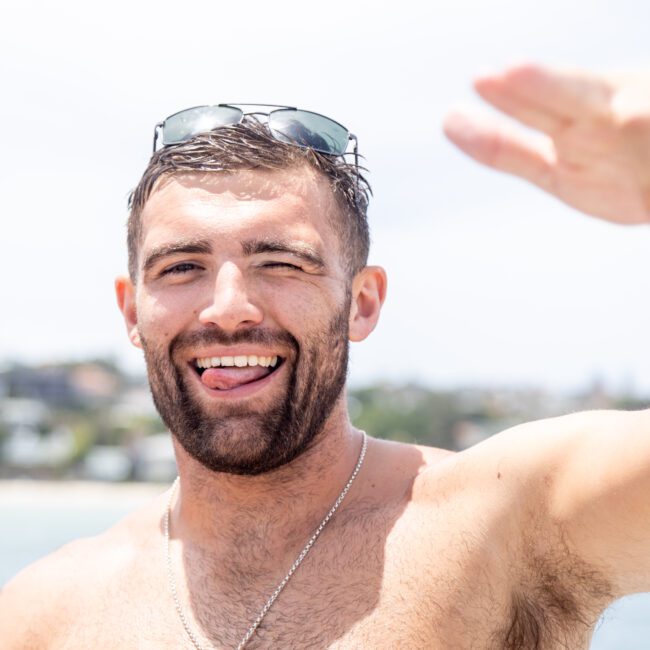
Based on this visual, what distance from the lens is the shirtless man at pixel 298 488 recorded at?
9.40 ft

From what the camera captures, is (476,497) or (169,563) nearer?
(476,497)

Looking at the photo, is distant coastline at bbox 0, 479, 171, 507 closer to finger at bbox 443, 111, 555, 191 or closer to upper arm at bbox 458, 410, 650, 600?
upper arm at bbox 458, 410, 650, 600

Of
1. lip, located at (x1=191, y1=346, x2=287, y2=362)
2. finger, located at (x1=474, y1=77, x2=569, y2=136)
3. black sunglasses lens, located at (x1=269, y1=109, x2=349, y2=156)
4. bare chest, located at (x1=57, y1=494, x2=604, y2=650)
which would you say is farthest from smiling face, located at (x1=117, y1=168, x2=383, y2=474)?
finger, located at (x1=474, y1=77, x2=569, y2=136)

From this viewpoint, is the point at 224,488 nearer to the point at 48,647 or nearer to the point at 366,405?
the point at 48,647

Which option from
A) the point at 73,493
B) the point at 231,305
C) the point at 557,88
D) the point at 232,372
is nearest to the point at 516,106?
the point at 557,88

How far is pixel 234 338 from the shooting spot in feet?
10.5

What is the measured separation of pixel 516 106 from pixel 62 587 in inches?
109

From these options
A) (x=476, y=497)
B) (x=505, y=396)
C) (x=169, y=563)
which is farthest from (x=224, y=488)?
(x=505, y=396)

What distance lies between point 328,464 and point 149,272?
90 centimetres

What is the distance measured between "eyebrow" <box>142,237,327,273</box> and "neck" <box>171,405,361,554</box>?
1.86ft

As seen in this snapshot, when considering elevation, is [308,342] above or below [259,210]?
below

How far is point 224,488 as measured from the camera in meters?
3.49

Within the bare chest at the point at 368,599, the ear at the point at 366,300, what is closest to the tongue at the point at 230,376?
the ear at the point at 366,300

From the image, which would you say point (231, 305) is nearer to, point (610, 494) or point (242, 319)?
point (242, 319)
